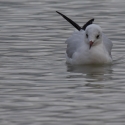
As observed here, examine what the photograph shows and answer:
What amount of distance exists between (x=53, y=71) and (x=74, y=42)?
1.62m

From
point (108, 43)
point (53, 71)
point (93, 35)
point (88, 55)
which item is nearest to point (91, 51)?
point (88, 55)

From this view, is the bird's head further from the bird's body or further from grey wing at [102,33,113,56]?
grey wing at [102,33,113,56]

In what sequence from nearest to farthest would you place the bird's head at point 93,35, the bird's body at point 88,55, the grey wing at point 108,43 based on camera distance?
the bird's head at point 93,35, the bird's body at point 88,55, the grey wing at point 108,43

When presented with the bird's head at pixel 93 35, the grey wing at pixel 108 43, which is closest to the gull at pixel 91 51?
the bird's head at pixel 93 35

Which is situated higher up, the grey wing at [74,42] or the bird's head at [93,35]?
the bird's head at [93,35]

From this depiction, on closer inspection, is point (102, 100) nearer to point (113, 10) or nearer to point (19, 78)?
point (19, 78)

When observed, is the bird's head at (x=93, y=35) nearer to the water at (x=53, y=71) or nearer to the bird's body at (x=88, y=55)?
the bird's body at (x=88, y=55)

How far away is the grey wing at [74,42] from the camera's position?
1463 cm

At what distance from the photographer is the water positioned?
10.3 metres

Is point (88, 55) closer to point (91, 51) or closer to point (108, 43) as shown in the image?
point (91, 51)

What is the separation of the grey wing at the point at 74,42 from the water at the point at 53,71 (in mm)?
243

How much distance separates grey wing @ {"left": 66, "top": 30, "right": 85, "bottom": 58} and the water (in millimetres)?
243

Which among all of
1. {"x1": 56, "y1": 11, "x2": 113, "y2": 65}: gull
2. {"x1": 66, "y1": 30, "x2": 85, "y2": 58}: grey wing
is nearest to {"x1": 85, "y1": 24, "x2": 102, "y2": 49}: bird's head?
{"x1": 56, "y1": 11, "x2": 113, "y2": 65}: gull

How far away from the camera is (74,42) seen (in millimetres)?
14922
